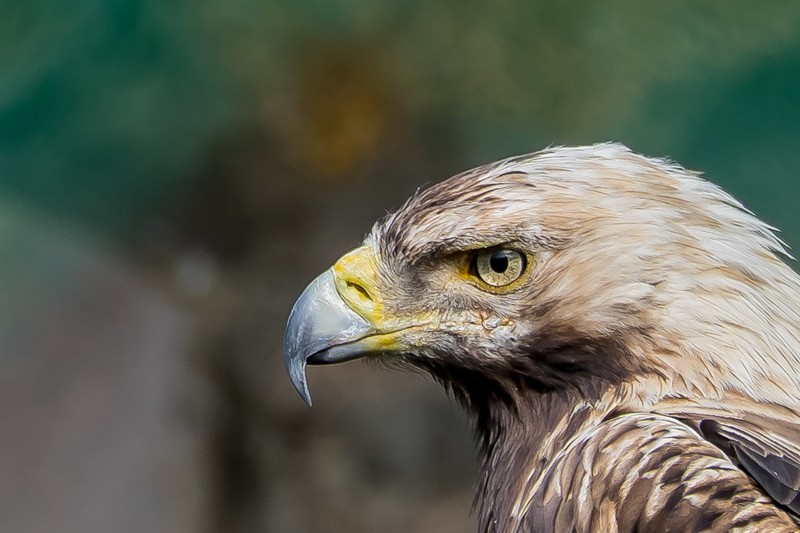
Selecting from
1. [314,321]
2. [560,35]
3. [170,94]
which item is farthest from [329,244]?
[314,321]

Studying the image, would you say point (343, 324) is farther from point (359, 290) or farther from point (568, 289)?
point (568, 289)

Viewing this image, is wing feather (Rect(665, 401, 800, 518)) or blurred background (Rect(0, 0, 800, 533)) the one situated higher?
blurred background (Rect(0, 0, 800, 533))

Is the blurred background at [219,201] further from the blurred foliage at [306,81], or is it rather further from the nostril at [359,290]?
the nostril at [359,290]

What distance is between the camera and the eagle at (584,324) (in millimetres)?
1519

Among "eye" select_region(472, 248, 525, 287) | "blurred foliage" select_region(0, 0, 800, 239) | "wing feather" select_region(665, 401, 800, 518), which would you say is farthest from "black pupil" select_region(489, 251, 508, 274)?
"blurred foliage" select_region(0, 0, 800, 239)

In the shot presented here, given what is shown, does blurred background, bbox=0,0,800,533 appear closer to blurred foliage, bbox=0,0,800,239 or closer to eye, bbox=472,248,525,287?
blurred foliage, bbox=0,0,800,239

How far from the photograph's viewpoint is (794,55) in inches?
150

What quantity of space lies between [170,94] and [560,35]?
1674 millimetres

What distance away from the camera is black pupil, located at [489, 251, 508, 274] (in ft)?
5.67

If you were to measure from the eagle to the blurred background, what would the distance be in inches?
94.4

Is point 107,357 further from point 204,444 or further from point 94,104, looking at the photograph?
point 94,104

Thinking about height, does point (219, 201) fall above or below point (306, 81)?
below

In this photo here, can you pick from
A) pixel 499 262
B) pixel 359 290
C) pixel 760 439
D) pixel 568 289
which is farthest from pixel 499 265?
pixel 760 439

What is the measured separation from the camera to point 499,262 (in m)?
1.74
